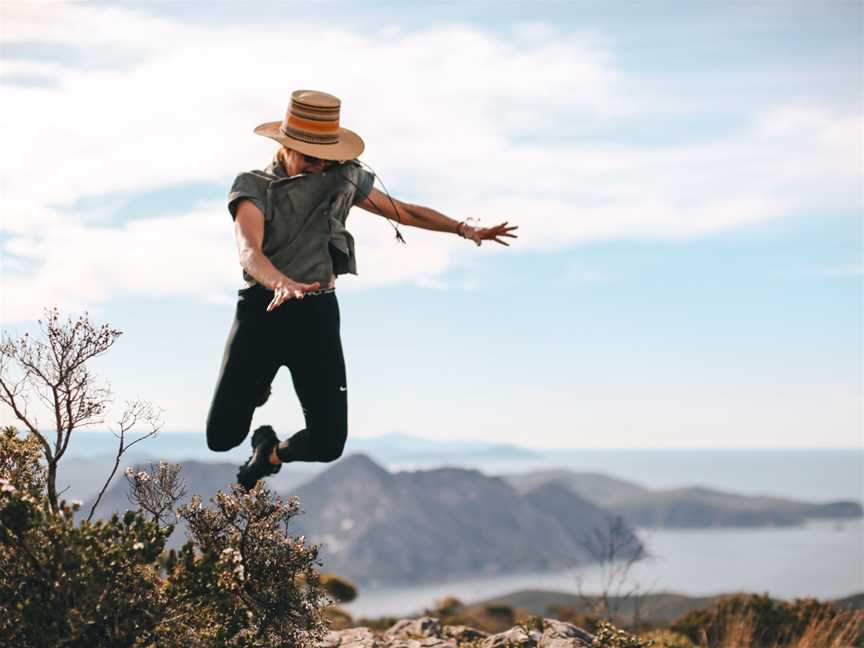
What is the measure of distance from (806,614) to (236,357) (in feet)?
47.0

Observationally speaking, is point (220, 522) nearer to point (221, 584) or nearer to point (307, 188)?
point (221, 584)

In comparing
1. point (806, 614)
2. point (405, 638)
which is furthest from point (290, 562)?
point (806, 614)

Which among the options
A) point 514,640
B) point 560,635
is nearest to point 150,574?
point 514,640

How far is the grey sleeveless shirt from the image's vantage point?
23.4ft

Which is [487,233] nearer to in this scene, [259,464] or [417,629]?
[259,464]

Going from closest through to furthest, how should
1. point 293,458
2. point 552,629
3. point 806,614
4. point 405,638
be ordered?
1. point 293,458
2. point 552,629
3. point 405,638
4. point 806,614

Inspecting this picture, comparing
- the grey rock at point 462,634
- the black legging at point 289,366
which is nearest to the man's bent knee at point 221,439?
the black legging at point 289,366

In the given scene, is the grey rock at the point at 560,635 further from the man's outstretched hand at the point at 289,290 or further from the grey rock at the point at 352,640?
the man's outstretched hand at the point at 289,290

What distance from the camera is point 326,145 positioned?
23.9 ft

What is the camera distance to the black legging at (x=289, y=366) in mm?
7188

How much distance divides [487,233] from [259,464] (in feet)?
9.57

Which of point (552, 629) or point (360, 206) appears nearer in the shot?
point (360, 206)

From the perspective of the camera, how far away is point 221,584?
7.34 metres

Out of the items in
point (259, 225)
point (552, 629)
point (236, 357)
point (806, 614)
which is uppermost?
point (259, 225)
